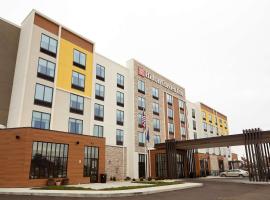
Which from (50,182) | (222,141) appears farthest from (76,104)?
(222,141)

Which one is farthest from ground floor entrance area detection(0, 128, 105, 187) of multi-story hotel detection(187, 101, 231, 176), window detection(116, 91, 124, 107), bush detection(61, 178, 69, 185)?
multi-story hotel detection(187, 101, 231, 176)

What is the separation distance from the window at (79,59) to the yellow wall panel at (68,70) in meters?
0.48

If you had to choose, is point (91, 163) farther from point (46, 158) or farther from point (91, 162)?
point (46, 158)

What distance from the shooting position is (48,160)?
84.6 ft

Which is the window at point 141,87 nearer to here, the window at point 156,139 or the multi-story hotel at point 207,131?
the window at point 156,139

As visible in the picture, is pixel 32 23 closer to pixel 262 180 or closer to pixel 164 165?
pixel 164 165

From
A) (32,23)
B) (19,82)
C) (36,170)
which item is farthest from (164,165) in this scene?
(32,23)

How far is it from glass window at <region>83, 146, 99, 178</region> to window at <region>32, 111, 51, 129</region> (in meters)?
5.46

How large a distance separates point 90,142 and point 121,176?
9.23 metres

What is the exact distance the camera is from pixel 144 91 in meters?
45.3

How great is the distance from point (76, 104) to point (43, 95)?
4852 millimetres

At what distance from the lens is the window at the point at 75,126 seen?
31.1 meters

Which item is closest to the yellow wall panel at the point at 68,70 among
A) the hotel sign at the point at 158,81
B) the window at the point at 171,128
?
the hotel sign at the point at 158,81

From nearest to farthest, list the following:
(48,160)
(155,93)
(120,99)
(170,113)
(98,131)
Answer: (48,160), (98,131), (120,99), (155,93), (170,113)
